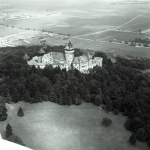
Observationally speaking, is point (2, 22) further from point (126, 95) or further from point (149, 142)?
point (149, 142)

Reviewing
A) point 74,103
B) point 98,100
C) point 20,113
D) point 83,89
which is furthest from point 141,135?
point 20,113

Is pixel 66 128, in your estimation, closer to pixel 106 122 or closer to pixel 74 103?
pixel 106 122

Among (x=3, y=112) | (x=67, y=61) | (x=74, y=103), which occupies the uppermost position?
(x=67, y=61)

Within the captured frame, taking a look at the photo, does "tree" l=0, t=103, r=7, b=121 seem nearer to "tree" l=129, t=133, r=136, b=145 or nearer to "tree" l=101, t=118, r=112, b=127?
"tree" l=101, t=118, r=112, b=127

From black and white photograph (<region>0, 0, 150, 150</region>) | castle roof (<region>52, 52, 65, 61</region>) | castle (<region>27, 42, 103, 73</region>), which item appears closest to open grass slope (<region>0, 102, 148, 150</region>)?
black and white photograph (<region>0, 0, 150, 150</region>)

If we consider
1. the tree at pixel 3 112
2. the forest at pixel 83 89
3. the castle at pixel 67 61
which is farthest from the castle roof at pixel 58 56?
the tree at pixel 3 112

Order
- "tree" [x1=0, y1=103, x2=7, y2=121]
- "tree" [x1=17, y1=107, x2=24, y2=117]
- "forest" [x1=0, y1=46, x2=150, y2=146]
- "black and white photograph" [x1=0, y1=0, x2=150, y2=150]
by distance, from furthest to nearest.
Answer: "forest" [x1=0, y1=46, x2=150, y2=146] < "tree" [x1=17, y1=107, x2=24, y2=117] < "tree" [x1=0, y1=103, x2=7, y2=121] < "black and white photograph" [x1=0, y1=0, x2=150, y2=150]
